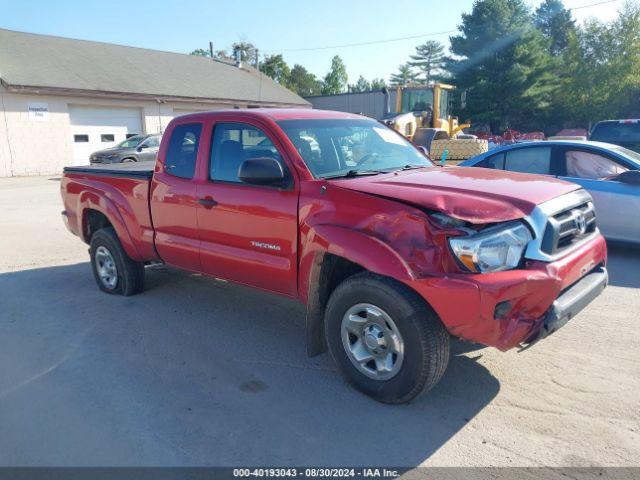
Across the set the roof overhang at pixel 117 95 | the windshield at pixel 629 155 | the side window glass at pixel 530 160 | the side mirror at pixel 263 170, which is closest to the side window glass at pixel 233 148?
the side mirror at pixel 263 170

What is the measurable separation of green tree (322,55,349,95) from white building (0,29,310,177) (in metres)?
52.6

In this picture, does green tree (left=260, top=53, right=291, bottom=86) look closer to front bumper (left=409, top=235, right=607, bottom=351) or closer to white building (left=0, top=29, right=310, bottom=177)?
white building (left=0, top=29, right=310, bottom=177)

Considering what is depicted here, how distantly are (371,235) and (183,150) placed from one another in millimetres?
2447

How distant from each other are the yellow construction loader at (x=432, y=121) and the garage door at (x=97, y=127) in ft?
46.3

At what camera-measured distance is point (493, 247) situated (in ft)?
10.4

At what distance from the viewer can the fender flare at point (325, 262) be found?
327cm

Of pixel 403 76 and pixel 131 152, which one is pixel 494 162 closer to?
pixel 131 152

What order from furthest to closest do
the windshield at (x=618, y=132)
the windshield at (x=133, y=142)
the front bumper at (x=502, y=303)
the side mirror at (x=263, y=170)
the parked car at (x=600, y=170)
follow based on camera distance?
the windshield at (x=133, y=142), the windshield at (x=618, y=132), the parked car at (x=600, y=170), the side mirror at (x=263, y=170), the front bumper at (x=502, y=303)

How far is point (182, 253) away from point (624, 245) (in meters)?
5.81

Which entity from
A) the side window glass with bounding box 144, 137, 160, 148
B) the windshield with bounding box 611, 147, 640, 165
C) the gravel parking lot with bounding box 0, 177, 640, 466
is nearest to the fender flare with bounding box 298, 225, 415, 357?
the gravel parking lot with bounding box 0, 177, 640, 466

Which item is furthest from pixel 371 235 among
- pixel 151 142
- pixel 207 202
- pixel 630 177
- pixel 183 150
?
pixel 151 142

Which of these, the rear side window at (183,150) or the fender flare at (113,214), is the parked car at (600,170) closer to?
the rear side window at (183,150)

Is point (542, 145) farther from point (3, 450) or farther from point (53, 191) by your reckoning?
point (53, 191)

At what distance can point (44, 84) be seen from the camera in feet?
72.1
